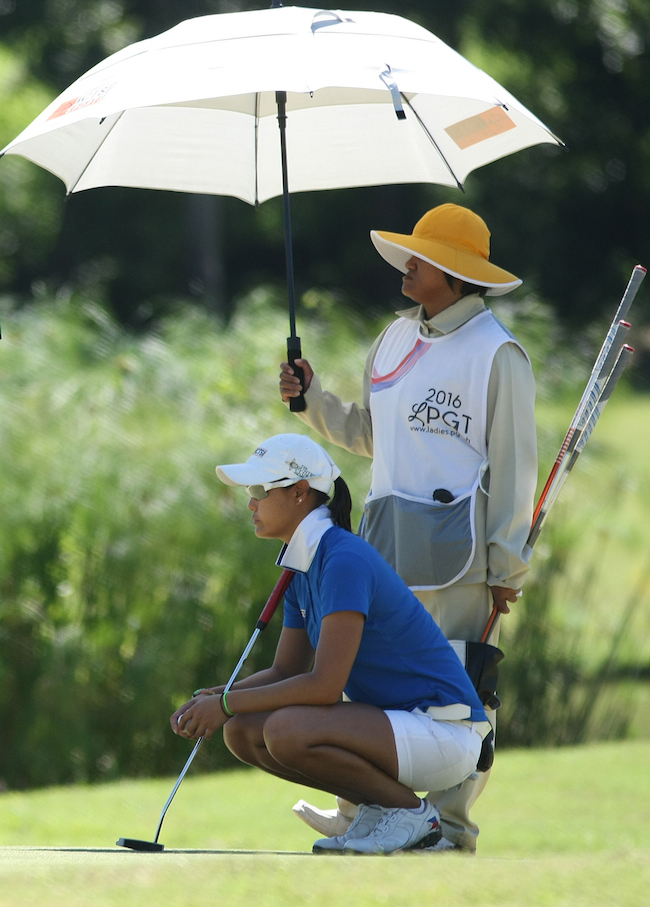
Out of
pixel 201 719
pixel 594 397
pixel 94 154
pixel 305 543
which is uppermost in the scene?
pixel 94 154

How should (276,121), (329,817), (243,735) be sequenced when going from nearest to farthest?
(243,735)
(329,817)
(276,121)

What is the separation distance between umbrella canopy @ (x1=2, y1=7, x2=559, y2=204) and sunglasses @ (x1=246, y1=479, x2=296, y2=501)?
0.88 meters

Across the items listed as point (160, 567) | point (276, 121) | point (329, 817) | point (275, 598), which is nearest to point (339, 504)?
point (275, 598)

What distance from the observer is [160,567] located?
5.75 metres

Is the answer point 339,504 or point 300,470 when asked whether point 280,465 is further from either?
point 339,504

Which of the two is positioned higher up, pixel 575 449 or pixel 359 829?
pixel 575 449

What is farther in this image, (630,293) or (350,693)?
(630,293)

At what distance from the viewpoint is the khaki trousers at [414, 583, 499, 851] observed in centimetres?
286

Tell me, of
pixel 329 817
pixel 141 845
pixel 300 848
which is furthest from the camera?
pixel 300 848

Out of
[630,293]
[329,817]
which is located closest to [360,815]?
[329,817]

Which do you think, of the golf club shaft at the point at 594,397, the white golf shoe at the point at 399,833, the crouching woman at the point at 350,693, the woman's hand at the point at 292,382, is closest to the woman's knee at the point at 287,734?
the crouching woman at the point at 350,693

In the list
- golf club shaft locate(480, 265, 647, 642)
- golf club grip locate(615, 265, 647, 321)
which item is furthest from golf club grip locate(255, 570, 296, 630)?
golf club grip locate(615, 265, 647, 321)

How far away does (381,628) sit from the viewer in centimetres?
258

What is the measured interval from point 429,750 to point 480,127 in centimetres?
165
